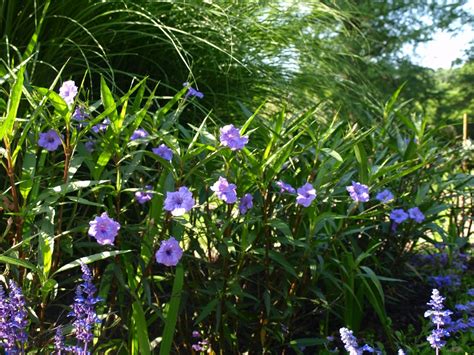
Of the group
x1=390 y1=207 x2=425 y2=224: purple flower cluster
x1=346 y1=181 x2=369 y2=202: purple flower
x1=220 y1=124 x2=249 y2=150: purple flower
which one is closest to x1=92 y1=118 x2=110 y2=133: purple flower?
x1=220 y1=124 x2=249 y2=150: purple flower

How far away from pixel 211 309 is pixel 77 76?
4.28 ft

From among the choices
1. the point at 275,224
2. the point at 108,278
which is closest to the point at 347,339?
the point at 275,224

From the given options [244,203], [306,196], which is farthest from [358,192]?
[244,203]

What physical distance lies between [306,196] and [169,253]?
0.41m

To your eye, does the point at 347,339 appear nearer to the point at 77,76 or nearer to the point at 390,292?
the point at 390,292

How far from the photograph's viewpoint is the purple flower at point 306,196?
1606 millimetres

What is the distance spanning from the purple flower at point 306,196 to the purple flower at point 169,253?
0.36m

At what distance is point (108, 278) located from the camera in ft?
5.11

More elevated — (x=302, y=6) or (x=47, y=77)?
(x=302, y=6)

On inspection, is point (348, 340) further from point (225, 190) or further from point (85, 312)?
point (85, 312)

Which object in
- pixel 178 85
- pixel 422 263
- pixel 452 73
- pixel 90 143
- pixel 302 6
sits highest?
pixel 302 6

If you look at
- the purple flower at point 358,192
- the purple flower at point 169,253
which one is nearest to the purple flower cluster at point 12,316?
the purple flower at point 169,253

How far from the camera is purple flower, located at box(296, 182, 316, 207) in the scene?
1606 mm

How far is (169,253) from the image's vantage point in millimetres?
1417
